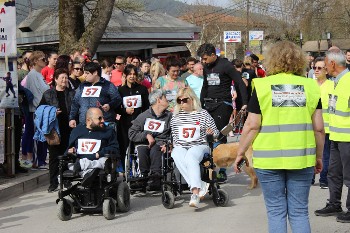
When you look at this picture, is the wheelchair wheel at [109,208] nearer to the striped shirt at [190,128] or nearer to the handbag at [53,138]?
the striped shirt at [190,128]

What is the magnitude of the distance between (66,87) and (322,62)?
153 inches

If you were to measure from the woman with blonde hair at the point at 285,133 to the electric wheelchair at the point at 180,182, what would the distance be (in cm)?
315

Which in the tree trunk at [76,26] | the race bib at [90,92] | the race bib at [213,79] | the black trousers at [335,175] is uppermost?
the tree trunk at [76,26]

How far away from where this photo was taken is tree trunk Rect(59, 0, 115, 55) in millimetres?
18688

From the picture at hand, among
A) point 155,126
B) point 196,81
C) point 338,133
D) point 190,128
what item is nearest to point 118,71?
point 196,81

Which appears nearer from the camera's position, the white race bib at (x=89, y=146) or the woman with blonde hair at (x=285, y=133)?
the woman with blonde hair at (x=285, y=133)

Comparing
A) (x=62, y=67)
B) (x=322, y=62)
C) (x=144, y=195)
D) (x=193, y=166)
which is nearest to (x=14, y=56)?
(x=62, y=67)

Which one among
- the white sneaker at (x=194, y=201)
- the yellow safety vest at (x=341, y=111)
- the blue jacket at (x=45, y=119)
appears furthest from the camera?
the blue jacket at (x=45, y=119)

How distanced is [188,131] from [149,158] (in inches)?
33.7

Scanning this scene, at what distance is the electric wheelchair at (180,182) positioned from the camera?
859 centimetres

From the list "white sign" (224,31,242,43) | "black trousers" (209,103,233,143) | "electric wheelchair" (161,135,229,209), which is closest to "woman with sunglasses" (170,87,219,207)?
"electric wheelchair" (161,135,229,209)

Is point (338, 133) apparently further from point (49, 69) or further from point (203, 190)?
point (49, 69)

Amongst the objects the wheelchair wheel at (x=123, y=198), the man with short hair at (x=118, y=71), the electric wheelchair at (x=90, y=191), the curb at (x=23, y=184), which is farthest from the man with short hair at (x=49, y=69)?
the wheelchair wheel at (x=123, y=198)

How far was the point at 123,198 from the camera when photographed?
834cm
